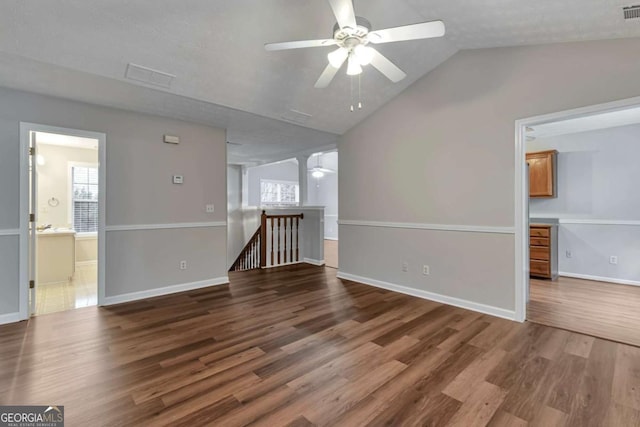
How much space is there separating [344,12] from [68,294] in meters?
5.10

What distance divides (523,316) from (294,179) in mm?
8847

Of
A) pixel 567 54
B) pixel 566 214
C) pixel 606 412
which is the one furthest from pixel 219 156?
pixel 566 214

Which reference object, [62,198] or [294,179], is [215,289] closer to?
[62,198]

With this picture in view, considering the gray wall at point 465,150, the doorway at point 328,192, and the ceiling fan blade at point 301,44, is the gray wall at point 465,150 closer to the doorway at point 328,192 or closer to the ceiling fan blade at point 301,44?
the ceiling fan blade at point 301,44

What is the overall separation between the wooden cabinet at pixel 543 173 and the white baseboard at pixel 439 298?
10.7 feet

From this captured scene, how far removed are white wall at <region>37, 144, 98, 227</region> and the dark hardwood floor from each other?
142 inches

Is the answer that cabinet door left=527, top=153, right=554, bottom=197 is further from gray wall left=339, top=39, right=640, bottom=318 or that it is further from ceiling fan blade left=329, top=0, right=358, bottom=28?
ceiling fan blade left=329, top=0, right=358, bottom=28

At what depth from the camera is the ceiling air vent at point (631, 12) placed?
2.23 m

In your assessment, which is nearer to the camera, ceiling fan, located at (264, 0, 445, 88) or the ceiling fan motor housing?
ceiling fan, located at (264, 0, 445, 88)

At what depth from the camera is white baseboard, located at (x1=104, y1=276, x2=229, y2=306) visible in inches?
149

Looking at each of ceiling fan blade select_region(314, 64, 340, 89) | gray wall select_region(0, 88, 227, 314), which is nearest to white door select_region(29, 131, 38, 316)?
gray wall select_region(0, 88, 227, 314)

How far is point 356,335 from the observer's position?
286cm

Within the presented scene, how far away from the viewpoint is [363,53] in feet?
7.72

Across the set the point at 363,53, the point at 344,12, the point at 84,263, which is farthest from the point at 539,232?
the point at 84,263
